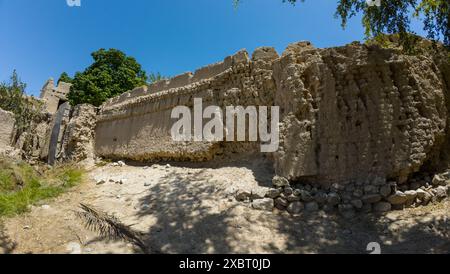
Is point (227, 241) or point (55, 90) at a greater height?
point (55, 90)

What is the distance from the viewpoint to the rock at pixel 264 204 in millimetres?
4891

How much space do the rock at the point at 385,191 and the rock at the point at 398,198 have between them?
0.06 meters

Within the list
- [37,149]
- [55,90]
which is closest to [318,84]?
[37,149]

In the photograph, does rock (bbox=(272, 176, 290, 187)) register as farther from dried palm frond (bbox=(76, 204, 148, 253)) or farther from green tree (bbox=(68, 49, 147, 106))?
green tree (bbox=(68, 49, 147, 106))

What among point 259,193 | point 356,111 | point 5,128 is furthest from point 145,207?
point 5,128

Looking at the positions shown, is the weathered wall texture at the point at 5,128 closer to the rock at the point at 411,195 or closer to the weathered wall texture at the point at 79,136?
the weathered wall texture at the point at 79,136

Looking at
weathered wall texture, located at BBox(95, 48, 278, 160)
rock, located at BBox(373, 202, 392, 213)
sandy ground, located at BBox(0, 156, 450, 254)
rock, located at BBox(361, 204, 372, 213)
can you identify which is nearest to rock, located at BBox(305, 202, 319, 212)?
sandy ground, located at BBox(0, 156, 450, 254)

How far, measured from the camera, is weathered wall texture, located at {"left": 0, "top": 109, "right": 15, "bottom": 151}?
415 inches

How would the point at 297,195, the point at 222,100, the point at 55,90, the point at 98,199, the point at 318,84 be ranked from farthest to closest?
the point at 55,90 → the point at 222,100 → the point at 98,199 → the point at 318,84 → the point at 297,195

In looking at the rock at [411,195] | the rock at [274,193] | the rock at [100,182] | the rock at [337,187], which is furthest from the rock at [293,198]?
the rock at [100,182]

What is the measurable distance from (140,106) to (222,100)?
3085mm

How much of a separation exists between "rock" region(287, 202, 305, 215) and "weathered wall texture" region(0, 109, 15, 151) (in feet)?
33.1
